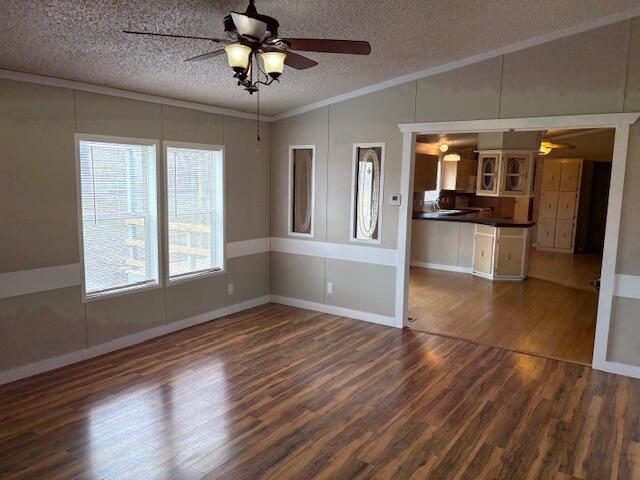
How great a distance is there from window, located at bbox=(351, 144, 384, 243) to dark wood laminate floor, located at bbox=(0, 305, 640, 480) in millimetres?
1307

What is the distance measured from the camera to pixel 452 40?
3836 millimetres

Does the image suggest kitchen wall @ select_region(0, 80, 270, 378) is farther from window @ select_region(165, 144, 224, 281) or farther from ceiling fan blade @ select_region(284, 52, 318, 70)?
ceiling fan blade @ select_region(284, 52, 318, 70)

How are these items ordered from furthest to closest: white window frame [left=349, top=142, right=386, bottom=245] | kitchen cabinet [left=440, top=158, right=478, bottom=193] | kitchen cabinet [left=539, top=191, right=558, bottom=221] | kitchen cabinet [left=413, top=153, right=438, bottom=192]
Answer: kitchen cabinet [left=539, top=191, right=558, bottom=221], kitchen cabinet [left=440, top=158, right=478, bottom=193], kitchen cabinet [left=413, top=153, right=438, bottom=192], white window frame [left=349, top=142, right=386, bottom=245]

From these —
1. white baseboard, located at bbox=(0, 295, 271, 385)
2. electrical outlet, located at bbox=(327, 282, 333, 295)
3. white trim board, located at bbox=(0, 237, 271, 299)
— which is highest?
white trim board, located at bbox=(0, 237, 271, 299)

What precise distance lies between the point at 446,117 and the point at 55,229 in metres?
3.69

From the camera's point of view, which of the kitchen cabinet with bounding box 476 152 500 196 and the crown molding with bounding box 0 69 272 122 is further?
the kitchen cabinet with bounding box 476 152 500 196

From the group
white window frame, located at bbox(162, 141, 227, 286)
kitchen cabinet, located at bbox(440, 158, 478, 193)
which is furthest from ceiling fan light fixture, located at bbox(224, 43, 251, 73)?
kitchen cabinet, located at bbox(440, 158, 478, 193)

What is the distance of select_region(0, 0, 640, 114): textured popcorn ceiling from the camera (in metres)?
2.68

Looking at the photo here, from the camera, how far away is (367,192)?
5211 mm

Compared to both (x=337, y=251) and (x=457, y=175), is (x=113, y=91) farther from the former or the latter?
(x=457, y=175)

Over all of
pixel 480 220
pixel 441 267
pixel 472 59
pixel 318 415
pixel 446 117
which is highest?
pixel 472 59

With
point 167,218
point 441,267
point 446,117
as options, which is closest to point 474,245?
point 441,267

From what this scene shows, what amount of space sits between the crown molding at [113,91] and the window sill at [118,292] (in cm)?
175

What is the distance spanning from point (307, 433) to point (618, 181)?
3.21m
